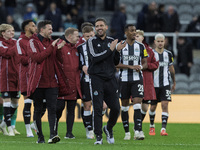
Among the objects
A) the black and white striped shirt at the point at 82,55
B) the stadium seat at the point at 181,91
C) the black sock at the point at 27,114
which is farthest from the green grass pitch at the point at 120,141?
the stadium seat at the point at 181,91

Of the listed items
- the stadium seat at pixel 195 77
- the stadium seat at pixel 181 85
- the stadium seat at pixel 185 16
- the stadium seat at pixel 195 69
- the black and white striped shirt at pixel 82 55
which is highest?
the stadium seat at pixel 185 16

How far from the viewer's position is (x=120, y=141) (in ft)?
34.2

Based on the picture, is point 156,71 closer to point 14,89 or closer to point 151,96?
point 151,96

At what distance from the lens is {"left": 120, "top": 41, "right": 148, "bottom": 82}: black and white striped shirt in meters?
10.7

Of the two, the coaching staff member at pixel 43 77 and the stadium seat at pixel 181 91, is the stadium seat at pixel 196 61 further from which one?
the coaching staff member at pixel 43 77

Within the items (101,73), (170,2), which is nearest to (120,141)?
Answer: (101,73)

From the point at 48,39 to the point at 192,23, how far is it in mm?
11614

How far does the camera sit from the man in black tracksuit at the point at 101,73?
9.22 meters

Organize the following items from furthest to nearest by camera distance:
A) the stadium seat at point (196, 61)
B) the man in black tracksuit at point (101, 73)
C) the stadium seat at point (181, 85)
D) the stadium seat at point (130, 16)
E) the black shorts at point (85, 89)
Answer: the stadium seat at point (130, 16) < the stadium seat at point (196, 61) < the stadium seat at point (181, 85) < the black shorts at point (85, 89) < the man in black tracksuit at point (101, 73)

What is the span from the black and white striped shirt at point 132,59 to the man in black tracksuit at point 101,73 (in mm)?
1364

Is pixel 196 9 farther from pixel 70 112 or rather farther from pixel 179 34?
pixel 70 112

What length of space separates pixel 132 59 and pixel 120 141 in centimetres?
165

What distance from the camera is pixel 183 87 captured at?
18500mm

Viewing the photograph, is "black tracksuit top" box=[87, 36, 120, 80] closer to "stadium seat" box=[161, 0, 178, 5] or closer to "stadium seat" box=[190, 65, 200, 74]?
"stadium seat" box=[190, 65, 200, 74]
